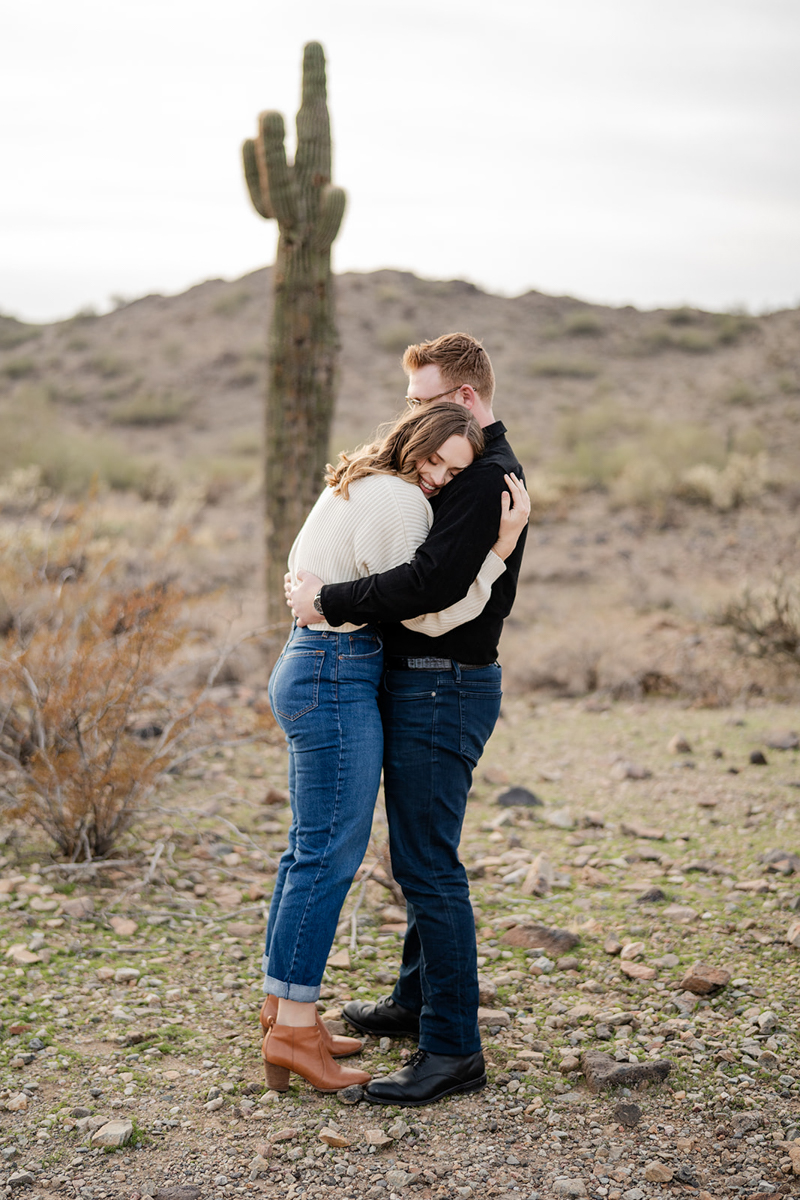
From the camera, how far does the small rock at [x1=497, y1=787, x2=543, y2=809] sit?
539 centimetres

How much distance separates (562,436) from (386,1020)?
68.9ft

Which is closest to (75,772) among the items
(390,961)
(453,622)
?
(390,961)

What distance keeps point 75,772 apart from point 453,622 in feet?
7.68

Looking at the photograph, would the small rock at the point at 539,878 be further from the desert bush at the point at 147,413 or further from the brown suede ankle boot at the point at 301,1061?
the desert bush at the point at 147,413

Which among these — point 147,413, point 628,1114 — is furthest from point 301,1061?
point 147,413

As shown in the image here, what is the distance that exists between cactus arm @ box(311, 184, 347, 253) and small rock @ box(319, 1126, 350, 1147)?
5.05 meters

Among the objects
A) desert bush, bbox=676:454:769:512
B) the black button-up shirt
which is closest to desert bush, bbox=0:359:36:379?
desert bush, bbox=676:454:769:512

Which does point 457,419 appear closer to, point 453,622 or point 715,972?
point 453,622

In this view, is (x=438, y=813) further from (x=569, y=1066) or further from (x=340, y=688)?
(x=569, y=1066)

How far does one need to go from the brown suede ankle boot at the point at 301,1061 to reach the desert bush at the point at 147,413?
2948 centimetres

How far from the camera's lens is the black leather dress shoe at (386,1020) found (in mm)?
3055

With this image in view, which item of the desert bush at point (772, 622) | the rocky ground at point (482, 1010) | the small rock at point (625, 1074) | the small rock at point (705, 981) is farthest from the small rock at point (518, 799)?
the desert bush at point (772, 622)

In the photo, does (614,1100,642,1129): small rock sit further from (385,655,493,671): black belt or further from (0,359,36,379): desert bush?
(0,359,36,379): desert bush

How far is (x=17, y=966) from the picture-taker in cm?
346
